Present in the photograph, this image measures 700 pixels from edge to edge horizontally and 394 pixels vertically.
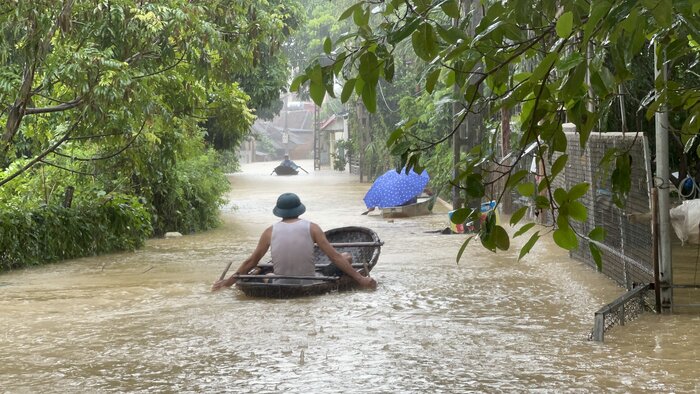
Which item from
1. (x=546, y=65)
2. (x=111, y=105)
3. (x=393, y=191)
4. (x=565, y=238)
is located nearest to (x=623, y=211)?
(x=111, y=105)

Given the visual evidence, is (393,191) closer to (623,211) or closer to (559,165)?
(623,211)

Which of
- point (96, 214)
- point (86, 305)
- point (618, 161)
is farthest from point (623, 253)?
point (96, 214)

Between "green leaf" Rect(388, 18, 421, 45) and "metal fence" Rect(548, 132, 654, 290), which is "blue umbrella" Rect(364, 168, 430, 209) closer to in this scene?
"metal fence" Rect(548, 132, 654, 290)

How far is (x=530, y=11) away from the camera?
13.2 feet

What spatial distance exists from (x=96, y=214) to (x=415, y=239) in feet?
21.3

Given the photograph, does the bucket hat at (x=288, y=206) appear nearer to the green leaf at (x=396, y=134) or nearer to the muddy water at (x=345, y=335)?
the muddy water at (x=345, y=335)

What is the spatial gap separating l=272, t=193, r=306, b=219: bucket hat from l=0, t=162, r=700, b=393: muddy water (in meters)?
1.10

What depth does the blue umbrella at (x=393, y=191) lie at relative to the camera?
88.1 ft

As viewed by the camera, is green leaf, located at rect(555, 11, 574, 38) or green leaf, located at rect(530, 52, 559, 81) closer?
green leaf, located at rect(555, 11, 574, 38)

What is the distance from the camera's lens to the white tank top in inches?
491

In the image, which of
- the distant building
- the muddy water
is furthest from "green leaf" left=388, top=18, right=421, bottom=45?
the distant building

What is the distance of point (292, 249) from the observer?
12477 mm

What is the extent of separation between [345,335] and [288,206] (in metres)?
2.61

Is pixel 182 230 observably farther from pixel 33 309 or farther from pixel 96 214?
pixel 33 309
